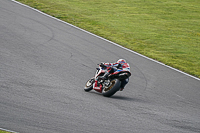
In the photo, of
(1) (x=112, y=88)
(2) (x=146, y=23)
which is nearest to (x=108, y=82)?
(1) (x=112, y=88)

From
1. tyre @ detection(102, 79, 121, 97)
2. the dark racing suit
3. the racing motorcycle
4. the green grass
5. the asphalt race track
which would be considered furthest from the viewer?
the green grass

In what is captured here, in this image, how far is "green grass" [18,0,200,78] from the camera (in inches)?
779

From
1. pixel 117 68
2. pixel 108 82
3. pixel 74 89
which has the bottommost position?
pixel 74 89

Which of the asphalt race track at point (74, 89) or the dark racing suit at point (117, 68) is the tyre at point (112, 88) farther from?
the dark racing suit at point (117, 68)

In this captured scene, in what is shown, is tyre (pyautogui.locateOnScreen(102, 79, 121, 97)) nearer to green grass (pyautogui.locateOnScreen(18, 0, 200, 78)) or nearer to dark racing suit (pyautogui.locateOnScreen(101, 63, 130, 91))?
dark racing suit (pyautogui.locateOnScreen(101, 63, 130, 91))

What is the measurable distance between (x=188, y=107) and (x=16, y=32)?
36.1ft

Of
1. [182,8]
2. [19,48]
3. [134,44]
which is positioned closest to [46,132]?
[19,48]

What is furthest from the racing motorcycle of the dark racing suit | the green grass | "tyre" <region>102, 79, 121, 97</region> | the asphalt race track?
the green grass

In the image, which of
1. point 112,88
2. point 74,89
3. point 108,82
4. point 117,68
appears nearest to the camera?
point 112,88

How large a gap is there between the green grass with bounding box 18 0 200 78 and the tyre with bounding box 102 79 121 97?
6895mm

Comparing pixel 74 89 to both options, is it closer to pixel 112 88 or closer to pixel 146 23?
pixel 112 88

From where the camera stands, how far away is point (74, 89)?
11766 mm

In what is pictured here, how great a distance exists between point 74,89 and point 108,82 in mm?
1423

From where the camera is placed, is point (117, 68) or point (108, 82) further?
point (117, 68)
